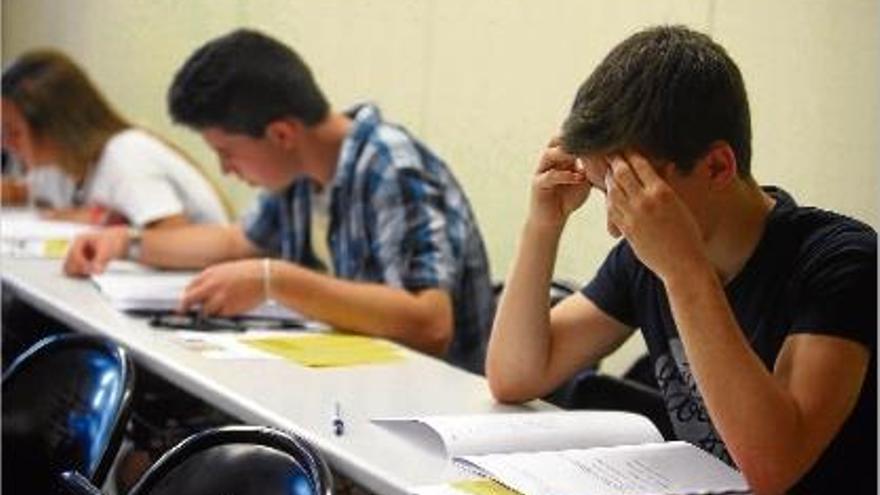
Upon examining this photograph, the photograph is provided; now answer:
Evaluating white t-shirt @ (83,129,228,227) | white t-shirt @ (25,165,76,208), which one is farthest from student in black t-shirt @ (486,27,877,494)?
white t-shirt @ (25,165,76,208)

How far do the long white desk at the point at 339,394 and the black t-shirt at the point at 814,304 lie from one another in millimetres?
365

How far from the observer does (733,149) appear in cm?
138

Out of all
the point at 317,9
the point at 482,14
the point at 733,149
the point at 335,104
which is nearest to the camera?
the point at 733,149

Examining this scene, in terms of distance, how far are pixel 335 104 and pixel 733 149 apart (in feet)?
4.45

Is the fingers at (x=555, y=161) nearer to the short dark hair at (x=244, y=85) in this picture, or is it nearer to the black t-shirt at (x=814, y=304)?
the black t-shirt at (x=814, y=304)

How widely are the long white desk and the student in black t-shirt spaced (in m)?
0.31

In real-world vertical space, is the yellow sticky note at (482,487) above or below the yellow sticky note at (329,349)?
above

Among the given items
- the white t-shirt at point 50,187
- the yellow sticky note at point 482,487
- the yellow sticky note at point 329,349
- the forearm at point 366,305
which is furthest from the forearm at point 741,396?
the white t-shirt at point 50,187

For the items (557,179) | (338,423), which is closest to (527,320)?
(557,179)

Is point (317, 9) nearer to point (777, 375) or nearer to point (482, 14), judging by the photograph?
point (482, 14)

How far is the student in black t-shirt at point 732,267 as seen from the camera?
4.16 feet

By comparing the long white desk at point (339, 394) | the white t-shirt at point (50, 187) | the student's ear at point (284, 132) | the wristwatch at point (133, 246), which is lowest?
the white t-shirt at point (50, 187)

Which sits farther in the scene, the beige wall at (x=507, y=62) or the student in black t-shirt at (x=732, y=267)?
the beige wall at (x=507, y=62)

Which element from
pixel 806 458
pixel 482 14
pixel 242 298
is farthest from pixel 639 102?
pixel 242 298
